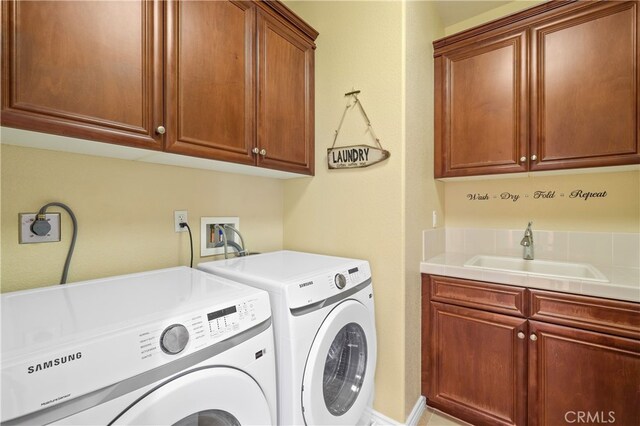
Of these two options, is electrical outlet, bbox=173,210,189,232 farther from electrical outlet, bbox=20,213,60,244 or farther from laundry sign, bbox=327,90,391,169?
laundry sign, bbox=327,90,391,169

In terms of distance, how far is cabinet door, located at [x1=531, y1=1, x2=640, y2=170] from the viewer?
1.40 m

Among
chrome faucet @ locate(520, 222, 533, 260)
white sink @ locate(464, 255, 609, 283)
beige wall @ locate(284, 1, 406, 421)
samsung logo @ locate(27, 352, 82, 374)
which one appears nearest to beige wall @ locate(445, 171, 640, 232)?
chrome faucet @ locate(520, 222, 533, 260)

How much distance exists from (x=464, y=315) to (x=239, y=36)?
73.6 inches

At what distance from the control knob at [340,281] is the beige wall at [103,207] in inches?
31.3

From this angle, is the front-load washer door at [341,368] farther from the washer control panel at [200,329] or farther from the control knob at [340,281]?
the washer control panel at [200,329]

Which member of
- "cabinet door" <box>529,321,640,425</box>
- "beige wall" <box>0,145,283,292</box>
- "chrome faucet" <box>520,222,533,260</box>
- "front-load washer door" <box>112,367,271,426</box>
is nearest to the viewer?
"front-load washer door" <box>112,367,271,426</box>

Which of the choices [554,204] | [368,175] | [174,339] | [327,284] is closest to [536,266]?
[554,204]

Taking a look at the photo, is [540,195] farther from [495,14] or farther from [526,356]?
[495,14]

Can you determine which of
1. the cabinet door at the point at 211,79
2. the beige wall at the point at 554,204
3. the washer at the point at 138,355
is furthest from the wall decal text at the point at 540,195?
the washer at the point at 138,355

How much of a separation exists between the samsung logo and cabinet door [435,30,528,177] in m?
1.96

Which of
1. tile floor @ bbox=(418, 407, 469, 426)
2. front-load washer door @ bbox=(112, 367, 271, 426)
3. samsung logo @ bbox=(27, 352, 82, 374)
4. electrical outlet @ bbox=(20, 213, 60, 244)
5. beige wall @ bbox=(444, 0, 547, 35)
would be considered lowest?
tile floor @ bbox=(418, 407, 469, 426)

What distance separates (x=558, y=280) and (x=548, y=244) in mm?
616

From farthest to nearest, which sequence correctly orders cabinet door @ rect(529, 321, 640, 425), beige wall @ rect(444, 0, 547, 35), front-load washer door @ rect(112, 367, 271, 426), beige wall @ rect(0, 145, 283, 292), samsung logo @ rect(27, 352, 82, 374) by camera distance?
1. beige wall @ rect(444, 0, 547, 35)
2. cabinet door @ rect(529, 321, 640, 425)
3. beige wall @ rect(0, 145, 283, 292)
4. front-load washer door @ rect(112, 367, 271, 426)
5. samsung logo @ rect(27, 352, 82, 374)

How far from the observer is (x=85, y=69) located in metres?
0.88
